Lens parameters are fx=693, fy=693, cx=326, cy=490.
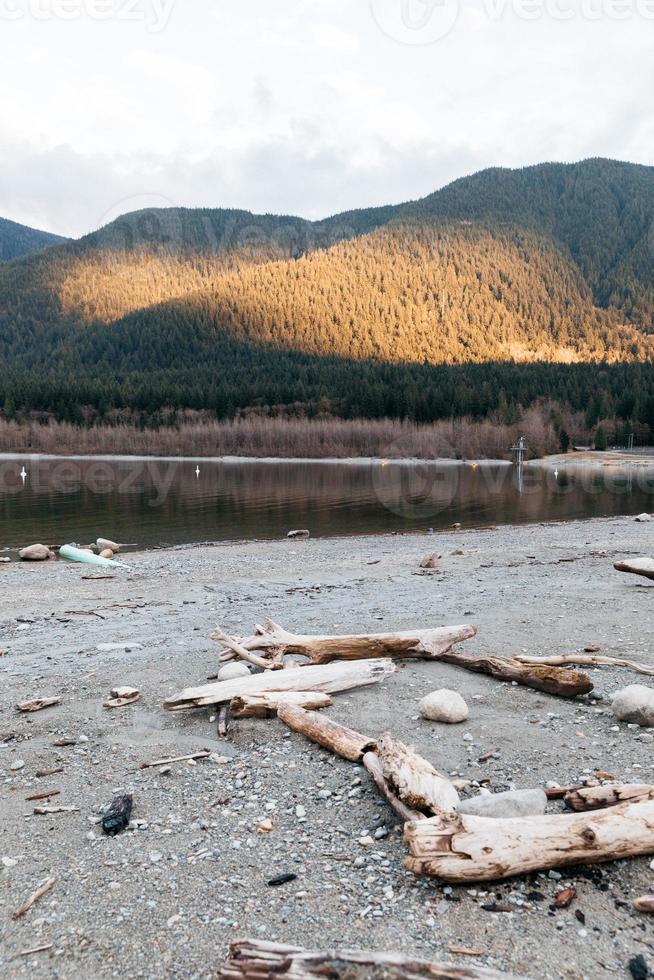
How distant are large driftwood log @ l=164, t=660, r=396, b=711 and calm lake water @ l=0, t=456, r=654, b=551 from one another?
21.6 meters

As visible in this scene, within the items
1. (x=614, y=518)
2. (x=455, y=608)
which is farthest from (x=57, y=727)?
(x=614, y=518)

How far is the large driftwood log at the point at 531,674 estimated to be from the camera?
24.5 ft

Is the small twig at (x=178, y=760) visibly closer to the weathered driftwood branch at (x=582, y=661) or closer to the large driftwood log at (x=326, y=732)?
the large driftwood log at (x=326, y=732)

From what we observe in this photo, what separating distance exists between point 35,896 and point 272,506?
3967 cm

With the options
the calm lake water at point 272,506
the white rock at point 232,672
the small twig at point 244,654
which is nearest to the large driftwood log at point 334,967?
the white rock at point 232,672

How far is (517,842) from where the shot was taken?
4.22m

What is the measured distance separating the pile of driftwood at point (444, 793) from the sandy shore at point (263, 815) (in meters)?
0.13

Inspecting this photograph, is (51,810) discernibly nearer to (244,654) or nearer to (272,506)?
(244,654)

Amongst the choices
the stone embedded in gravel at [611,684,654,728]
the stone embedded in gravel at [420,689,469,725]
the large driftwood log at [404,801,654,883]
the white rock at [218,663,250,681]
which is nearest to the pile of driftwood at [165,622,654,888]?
the large driftwood log at [404,801,654,883]

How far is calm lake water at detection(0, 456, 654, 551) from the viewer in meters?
32.3

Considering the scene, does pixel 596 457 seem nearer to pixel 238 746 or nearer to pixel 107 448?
pixel 107 448

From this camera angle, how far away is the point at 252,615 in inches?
512

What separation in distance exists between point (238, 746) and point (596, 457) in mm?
116518

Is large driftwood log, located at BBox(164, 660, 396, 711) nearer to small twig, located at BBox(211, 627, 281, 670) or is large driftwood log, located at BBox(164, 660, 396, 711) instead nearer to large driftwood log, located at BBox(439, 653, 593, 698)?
small twig, located at BBox(211, 627, 281, 670)
